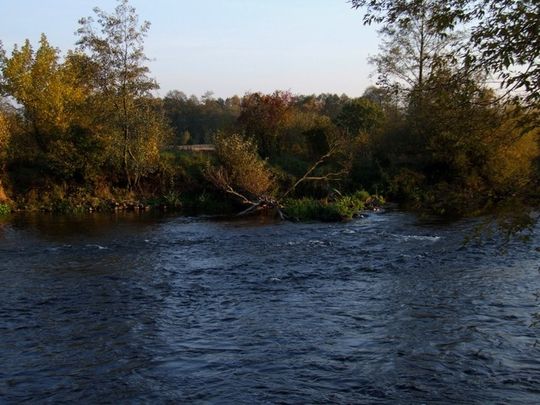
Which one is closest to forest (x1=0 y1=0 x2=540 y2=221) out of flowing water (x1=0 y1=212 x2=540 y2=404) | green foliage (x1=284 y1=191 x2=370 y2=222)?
green foliage (x1=284 y1=191 x2=370 y2=222)

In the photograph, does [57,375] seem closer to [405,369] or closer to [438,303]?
[405,369]

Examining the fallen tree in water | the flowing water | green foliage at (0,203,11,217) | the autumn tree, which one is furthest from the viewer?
the autumn tree

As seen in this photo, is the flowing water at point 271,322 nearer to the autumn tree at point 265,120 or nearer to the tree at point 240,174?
the tree at point 240,174

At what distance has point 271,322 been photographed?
36.5 feet

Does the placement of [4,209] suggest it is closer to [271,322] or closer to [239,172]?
[239,172]

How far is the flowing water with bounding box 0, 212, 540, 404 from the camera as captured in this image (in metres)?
8.20

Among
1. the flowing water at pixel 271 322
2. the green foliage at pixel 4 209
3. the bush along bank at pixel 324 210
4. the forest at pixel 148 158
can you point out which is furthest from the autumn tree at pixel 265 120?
the flowing water at pixel 271 322

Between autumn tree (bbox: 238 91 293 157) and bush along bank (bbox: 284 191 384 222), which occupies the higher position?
autumn tree (bbox: 238 91 293 157)

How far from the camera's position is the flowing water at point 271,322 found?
8203 mm

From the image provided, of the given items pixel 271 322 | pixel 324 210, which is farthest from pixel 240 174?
pixel 271 322

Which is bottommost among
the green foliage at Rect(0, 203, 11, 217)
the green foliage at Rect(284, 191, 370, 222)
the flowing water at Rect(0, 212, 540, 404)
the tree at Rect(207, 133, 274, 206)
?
the flowing water at Rect(0, 212, 540, 404)

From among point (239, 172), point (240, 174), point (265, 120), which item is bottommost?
point (240, 174)

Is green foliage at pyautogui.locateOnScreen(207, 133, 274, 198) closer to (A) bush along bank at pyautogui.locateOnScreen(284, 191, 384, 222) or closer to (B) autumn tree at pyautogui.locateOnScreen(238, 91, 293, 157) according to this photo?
(A) bush along bank at pyautogui.locateOnScreen(284, 191, 384, 222)

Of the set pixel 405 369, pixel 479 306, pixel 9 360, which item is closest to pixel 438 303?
pixel 479 306
